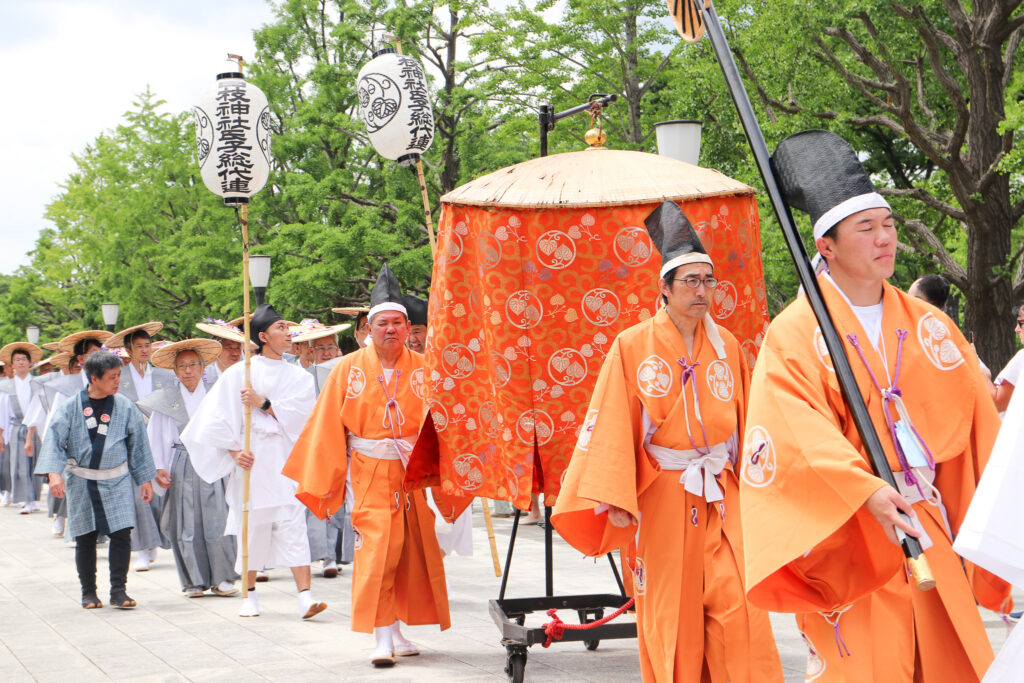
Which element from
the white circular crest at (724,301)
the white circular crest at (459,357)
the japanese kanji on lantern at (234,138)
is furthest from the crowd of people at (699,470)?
A: the japanese kanji on lantern at (234,138)

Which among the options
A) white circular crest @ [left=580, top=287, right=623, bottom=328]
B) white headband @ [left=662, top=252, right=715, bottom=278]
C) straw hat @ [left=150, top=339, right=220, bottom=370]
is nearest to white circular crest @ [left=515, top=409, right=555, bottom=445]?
white circular crest @ [left=580, top=287, right=623, bottom=328]

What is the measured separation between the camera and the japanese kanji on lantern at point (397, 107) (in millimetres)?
8500

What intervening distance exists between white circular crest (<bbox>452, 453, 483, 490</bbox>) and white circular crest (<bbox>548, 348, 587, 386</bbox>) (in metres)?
0.65

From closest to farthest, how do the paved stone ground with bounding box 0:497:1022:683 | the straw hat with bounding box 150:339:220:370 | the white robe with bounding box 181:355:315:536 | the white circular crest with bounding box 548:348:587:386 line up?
1. the white circular crest with bounding box 548:348:587:386
2. the paved stone ground with bounding box 0:497:1022:683
3. the white robe with bounding box 181:355:315:536
4. the straw hat with bounding box 150:339:220:370

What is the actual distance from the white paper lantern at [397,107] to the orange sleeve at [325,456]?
92.2 inches

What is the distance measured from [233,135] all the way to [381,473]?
11.0 feet

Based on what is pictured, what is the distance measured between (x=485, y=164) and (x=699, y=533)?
1594 cm

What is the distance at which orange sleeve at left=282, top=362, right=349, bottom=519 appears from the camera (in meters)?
6.78

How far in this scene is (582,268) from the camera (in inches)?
215

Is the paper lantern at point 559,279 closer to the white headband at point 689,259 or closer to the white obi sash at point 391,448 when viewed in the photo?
the white headband at point 689,259

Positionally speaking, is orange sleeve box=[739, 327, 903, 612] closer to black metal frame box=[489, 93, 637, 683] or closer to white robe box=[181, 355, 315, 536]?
black metal frame box=[489, 93, 637, 683]

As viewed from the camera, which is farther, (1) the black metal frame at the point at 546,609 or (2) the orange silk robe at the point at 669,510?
(1) the black metal frame at the point at 546,609

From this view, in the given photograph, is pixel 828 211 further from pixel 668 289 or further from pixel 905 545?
pixel 668 289

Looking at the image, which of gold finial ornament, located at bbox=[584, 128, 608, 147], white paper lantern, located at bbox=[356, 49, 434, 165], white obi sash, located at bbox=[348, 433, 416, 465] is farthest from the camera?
white paper lantern, located at bbox=[356, 49, 434, 165]
